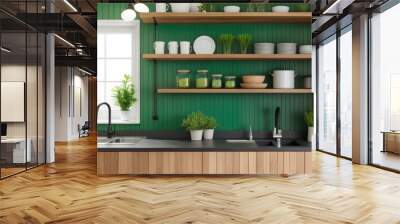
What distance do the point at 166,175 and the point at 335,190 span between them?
2086 mm

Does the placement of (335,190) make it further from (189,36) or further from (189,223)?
(189,36)

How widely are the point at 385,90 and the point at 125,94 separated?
13.0 feet

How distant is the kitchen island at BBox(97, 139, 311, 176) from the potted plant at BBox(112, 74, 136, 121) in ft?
2.37

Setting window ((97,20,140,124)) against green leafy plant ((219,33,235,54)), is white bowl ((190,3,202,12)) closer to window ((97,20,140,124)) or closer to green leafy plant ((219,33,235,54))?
green leafy plant ((219,33,235,54))

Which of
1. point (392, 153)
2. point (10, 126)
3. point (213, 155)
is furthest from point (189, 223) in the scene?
point (392, 153)

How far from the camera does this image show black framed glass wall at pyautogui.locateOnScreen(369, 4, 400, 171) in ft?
19.1

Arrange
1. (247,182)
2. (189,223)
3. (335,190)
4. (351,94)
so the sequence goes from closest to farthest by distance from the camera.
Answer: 1. (189,223)
2. (335,190)
3. (247,182)
4. (351,94)

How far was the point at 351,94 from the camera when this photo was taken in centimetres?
703

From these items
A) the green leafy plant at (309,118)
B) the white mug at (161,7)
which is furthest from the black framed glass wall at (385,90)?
the white mug at (161,7)

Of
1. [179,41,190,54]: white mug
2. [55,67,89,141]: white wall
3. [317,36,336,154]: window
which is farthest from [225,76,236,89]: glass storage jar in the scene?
[55,67,89,141]: white wall

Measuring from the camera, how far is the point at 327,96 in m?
8.60

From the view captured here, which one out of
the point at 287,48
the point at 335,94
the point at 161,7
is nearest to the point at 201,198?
the point at 287,48

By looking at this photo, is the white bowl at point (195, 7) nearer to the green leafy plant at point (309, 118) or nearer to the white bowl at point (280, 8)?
the white bowl at point (280, 8)

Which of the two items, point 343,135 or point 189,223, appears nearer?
point 189,223
